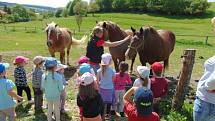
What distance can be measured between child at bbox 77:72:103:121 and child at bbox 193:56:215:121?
59.2 inches

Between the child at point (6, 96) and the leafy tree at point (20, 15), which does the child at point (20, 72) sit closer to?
the child at point (6, 96)

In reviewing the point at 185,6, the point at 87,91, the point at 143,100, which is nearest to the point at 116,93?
the point at 87,91

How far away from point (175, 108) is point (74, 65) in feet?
26.1

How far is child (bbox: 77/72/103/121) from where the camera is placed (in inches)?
210

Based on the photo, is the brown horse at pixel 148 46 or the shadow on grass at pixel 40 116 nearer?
the shadow on grass at pixel 40 116

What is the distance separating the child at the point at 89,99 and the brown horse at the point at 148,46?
413 centimetres

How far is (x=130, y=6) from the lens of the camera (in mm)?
98250

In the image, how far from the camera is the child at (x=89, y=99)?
534 centimetres

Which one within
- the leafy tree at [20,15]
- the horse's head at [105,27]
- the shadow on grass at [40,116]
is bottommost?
the leafy tree at [20,15]

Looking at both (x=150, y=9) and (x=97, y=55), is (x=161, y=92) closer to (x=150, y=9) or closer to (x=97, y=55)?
(x=97, y=55)

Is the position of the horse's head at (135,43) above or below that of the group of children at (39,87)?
above

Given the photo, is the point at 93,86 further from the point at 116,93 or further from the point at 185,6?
the point at 185,6

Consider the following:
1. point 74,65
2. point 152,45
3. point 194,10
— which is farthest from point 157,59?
point 194,10

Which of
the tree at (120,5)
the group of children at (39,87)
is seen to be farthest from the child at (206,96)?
the tree at (120,5)
